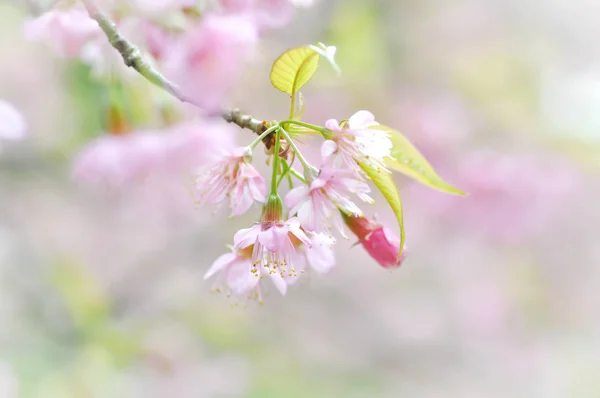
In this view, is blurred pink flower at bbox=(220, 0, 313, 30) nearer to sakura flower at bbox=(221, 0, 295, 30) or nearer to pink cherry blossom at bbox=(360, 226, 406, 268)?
sakura flower at bbox=(221, 0, 295, 30)

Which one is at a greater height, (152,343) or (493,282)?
(493,282)

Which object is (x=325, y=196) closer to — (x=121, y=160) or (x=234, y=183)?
(x=234, y=183)

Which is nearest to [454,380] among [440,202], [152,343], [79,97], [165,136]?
[440,202]

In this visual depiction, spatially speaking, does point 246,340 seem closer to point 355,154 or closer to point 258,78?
point 258,78

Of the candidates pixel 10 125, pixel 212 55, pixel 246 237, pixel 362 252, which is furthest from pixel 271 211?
pixel 362 252

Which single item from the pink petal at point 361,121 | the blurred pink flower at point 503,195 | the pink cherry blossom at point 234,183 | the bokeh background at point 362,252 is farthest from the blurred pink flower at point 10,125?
the blurred pink flower at point 503,195
